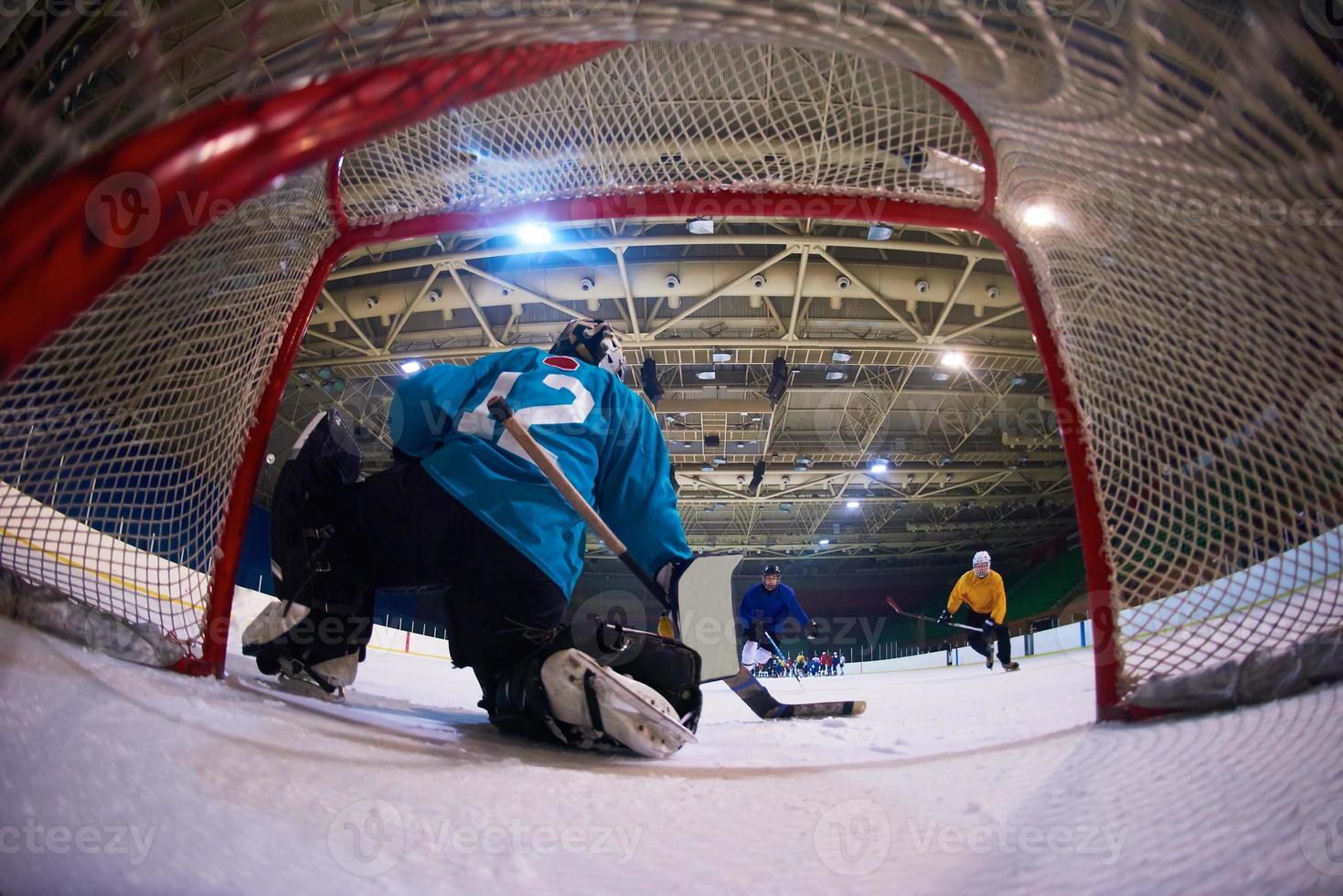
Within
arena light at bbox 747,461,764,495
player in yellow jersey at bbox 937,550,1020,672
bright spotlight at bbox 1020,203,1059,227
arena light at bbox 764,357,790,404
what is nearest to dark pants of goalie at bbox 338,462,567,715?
bright spotlight at bbox 1020,203,1059,227

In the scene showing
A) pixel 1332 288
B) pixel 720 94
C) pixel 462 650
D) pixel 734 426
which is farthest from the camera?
pixel 734 426

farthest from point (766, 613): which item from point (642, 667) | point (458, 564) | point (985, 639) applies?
point (458, 564)

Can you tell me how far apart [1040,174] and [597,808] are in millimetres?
1434

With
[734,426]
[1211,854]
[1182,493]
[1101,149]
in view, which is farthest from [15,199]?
[734,426]

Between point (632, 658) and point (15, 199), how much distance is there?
1161mm

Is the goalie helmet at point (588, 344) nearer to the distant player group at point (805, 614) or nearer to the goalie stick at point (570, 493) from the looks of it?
the goalie stick at point (570, 493)

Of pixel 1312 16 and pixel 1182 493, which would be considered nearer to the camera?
pixel 1312 16

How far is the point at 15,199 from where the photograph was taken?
312mm

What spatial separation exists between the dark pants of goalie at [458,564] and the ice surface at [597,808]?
241 millimetres

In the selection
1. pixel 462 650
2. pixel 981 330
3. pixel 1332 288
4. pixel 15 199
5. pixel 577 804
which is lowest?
pixel 577 804

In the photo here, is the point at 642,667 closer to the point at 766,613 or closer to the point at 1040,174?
the point at 1040,174

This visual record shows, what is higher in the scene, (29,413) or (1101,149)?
(1101,149)

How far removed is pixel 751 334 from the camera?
9023 mm

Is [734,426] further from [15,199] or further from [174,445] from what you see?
[15,199]
